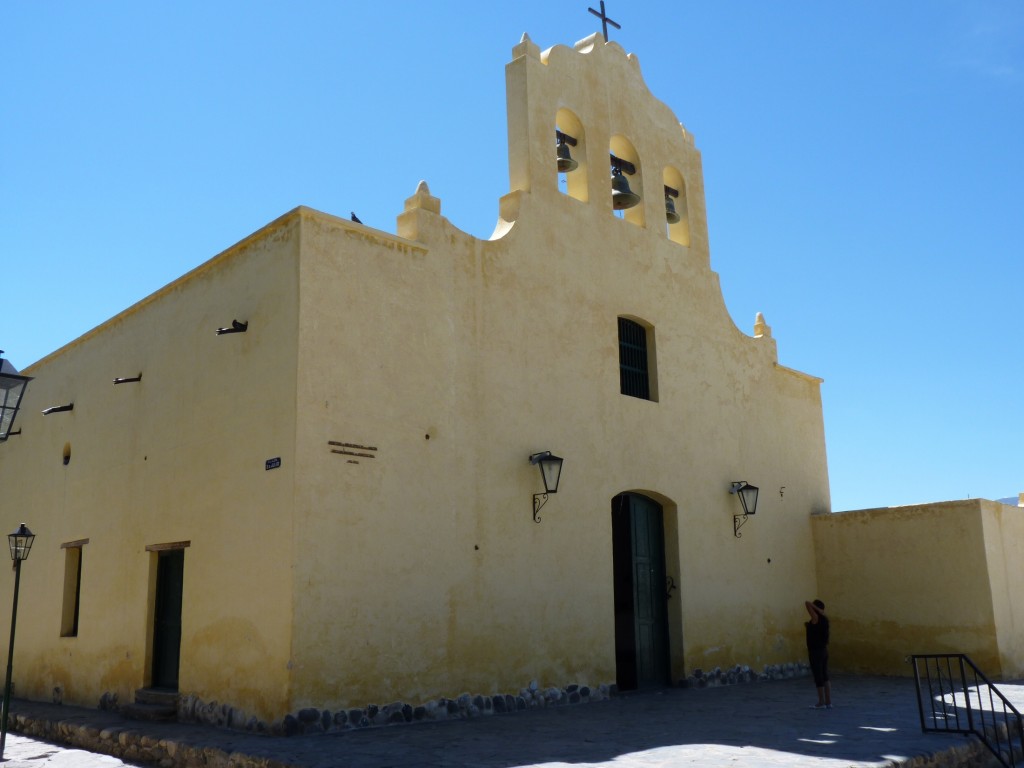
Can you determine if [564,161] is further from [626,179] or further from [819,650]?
[819,650]

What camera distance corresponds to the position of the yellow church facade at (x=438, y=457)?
32.0ft

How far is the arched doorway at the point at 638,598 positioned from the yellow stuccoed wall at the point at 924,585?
4.16 metres

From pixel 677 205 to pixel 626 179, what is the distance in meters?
1.70

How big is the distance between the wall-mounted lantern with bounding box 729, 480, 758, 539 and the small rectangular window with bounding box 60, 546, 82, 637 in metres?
9.58

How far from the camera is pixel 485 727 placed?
9.50 metres

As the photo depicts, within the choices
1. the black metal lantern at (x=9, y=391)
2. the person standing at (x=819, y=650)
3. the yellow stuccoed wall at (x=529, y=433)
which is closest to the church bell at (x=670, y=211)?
the yellow stuccoed wall at (x=529, y=433)

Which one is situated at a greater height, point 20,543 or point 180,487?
point 180,487

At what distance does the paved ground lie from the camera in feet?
24.6

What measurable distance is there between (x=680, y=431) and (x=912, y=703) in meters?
4.71

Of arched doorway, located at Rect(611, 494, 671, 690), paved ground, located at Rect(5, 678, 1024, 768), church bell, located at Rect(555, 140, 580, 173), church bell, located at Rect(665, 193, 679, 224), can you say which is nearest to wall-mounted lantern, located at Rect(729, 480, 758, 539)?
arched doorway, located at Rect(611, 494, 671, 690)

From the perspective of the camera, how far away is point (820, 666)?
10867mm

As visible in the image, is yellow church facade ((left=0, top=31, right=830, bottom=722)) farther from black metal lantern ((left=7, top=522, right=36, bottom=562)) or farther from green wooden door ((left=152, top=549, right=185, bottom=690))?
black metal lantern ((left=7, top=522, right=36, bottom=562))

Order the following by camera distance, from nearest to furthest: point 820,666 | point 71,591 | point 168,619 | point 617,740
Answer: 1. point 617,740
2. point 820,666
3. point 168,619
4. point 71,591

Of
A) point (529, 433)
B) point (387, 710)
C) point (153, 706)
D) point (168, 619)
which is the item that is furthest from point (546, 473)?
point (153, 706)
